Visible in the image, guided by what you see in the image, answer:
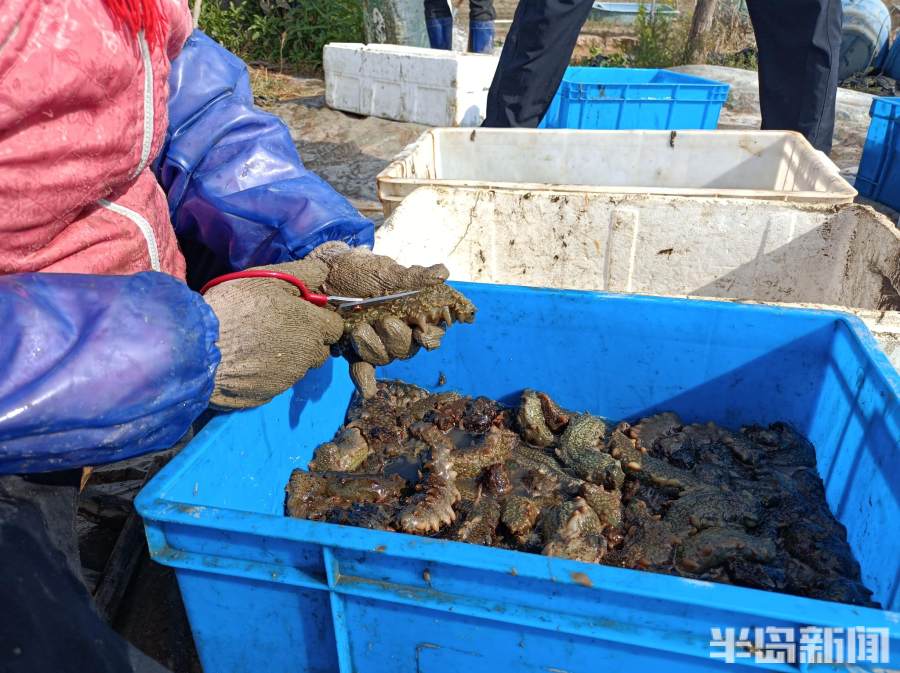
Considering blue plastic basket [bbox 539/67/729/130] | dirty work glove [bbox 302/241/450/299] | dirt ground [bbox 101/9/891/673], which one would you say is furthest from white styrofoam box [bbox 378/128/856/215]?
dirty work glove [bbox 302/241/450/299]

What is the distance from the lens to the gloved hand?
53.9 inches

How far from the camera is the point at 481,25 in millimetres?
7117

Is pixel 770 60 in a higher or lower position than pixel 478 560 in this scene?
higher

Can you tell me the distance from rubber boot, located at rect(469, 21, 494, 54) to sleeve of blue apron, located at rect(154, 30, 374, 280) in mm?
5839

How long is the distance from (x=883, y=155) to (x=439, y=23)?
4574mm

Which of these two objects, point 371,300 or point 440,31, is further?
point 440,31

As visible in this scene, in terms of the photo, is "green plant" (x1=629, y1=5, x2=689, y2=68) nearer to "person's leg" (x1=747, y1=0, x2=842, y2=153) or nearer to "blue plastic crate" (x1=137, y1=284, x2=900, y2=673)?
"person's leg" (x1=747, y1=0, x2=842, y2=153)

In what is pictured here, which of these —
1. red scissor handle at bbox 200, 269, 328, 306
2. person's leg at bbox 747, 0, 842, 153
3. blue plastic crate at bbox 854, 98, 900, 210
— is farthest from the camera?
blue plastic crate at bbox 854, 98, 900, 210

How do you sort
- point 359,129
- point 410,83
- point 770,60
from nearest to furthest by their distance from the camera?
point 770,60 → point 410,83 → point 359,129

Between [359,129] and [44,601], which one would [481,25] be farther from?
[44,601]

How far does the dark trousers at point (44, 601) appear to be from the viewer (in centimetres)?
100

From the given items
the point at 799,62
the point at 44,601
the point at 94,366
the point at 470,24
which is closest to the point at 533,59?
the point at 799,62

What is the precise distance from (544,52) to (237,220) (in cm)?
240

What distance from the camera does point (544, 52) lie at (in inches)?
141
